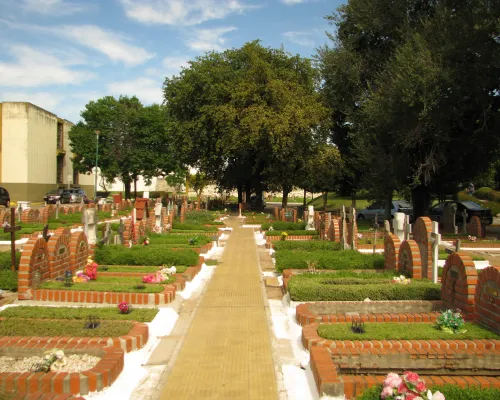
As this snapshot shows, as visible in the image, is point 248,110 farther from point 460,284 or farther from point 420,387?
point 420,387

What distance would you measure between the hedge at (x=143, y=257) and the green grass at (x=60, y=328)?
4.76 metres

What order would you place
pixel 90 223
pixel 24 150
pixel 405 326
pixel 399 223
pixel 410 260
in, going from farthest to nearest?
pixel 24 150 → pixel 90 223 → pixel 399 223 → pixel 410 260 → pixel 405 326

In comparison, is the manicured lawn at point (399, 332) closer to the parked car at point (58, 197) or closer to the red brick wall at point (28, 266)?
the red brick wall at point (28, 266)

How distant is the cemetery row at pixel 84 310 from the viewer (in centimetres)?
489

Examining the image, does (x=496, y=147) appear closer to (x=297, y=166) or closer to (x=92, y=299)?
(x=297, y=166)

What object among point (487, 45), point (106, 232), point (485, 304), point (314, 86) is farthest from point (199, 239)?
point (314, 86)

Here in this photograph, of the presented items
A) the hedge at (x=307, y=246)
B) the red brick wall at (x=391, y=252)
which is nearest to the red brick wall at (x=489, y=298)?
the red brick wall at (x=391, y=252)

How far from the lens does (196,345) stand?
626 centimetres

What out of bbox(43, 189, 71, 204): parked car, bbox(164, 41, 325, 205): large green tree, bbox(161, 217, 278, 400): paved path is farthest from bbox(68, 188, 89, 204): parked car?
bbox(161, 217, 278, 400): paved path

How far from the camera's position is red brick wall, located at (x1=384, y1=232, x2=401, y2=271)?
1028 centimetres

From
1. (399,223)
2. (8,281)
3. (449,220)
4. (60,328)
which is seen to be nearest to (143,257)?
(8,281)

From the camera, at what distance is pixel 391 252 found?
1057cm

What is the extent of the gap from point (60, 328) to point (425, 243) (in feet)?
23.1

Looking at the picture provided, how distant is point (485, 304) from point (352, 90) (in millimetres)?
22984
